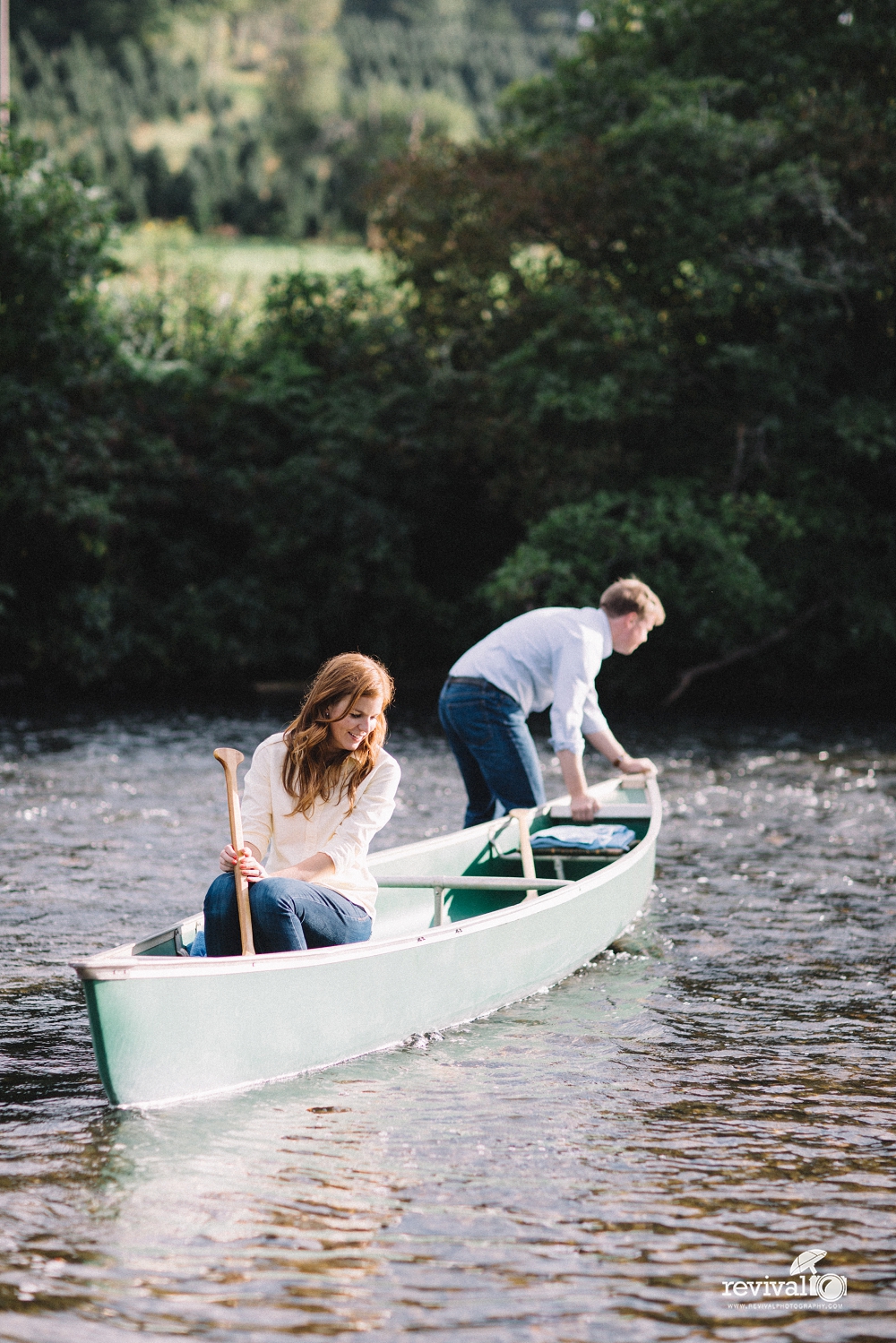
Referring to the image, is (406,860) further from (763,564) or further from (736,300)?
(736,300)

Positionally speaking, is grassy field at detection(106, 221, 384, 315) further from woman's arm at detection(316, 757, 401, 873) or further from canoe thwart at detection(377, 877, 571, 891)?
woman's arm at detection(316, 757, 401, 873)

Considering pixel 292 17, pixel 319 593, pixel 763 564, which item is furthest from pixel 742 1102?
pixel 292 17

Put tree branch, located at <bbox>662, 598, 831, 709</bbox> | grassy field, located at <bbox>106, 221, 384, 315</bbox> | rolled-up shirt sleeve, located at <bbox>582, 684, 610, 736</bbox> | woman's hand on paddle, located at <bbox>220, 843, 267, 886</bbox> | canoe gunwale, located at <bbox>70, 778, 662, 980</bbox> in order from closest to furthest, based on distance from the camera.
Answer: canoe gunwale, located at <bbox>70, 778, 662, 980</bbox>, woman's hand on paddle, located at <bbox>220, 843, 267, 886</bbox>, rolled-up shirt sleeve, located at <bbox>582, 684, 610, 736</bbox>, tree branch, located at <bbox>662, 598, 831, 709</bbox>, grassy field, located at <bbox>106, 221, 384, 315</bbox>

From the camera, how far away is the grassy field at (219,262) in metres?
33.4

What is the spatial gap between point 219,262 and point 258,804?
3924cm

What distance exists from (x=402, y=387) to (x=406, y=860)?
51.4 feet

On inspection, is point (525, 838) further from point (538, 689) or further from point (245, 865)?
point (245, 865)

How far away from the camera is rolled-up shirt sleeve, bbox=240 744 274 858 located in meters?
5.77

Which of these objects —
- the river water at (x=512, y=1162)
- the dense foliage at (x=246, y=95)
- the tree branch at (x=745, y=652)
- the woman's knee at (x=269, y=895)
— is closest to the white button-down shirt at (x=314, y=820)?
the woman's knee at (x=269, y=895)

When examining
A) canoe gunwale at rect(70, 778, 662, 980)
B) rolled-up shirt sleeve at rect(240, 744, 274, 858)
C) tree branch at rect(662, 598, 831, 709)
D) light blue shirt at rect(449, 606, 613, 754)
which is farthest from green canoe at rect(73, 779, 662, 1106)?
tree branch at rect(662, 598, 831, 709)

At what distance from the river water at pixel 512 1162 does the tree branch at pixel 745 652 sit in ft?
37.5

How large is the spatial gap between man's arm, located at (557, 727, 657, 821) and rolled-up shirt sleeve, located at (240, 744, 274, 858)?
2231mm

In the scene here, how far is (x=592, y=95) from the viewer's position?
2161 cm

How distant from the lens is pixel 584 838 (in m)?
8.45
